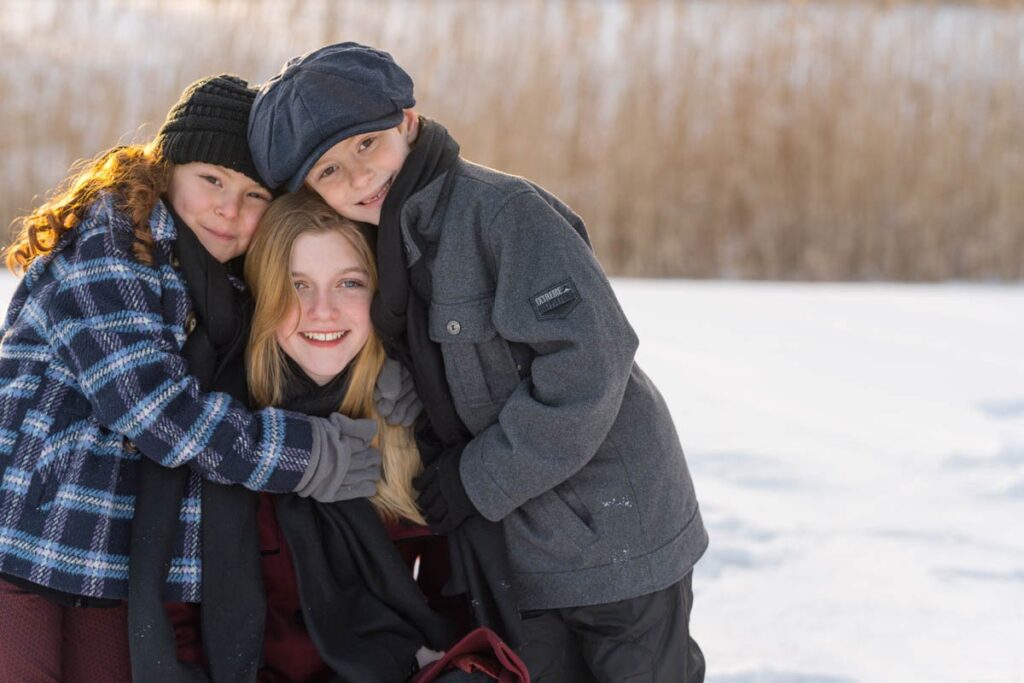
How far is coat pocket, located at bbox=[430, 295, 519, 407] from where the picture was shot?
6.38 ft

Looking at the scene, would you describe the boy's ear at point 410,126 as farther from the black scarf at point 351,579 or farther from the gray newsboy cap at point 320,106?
the black scarf at point 351,579

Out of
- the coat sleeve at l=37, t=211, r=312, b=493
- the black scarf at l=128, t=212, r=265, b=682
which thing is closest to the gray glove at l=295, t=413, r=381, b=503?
the coat sleeve at l=37, t=211, r=312, b=493

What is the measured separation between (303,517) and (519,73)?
4.09m

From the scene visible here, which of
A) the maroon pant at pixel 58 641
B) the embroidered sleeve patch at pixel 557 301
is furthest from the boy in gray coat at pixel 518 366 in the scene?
the maroon pant at pixel 58 641

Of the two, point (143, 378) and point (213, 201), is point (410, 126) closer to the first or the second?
point (213, 201)

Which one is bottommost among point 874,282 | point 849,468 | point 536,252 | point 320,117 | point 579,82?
point 874,282

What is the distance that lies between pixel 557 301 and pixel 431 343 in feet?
0.82

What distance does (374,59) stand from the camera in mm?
1963

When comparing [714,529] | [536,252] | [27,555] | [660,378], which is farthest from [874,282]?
[27,555]

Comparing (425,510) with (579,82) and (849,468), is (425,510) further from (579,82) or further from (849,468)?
(579,82)

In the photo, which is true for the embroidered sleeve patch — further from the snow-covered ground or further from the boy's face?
the snow-covered ground

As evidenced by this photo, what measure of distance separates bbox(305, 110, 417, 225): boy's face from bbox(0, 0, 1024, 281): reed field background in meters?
3.74

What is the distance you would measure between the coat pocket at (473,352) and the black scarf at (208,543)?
1.18ft

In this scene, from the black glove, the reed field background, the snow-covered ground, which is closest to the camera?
the black glove
